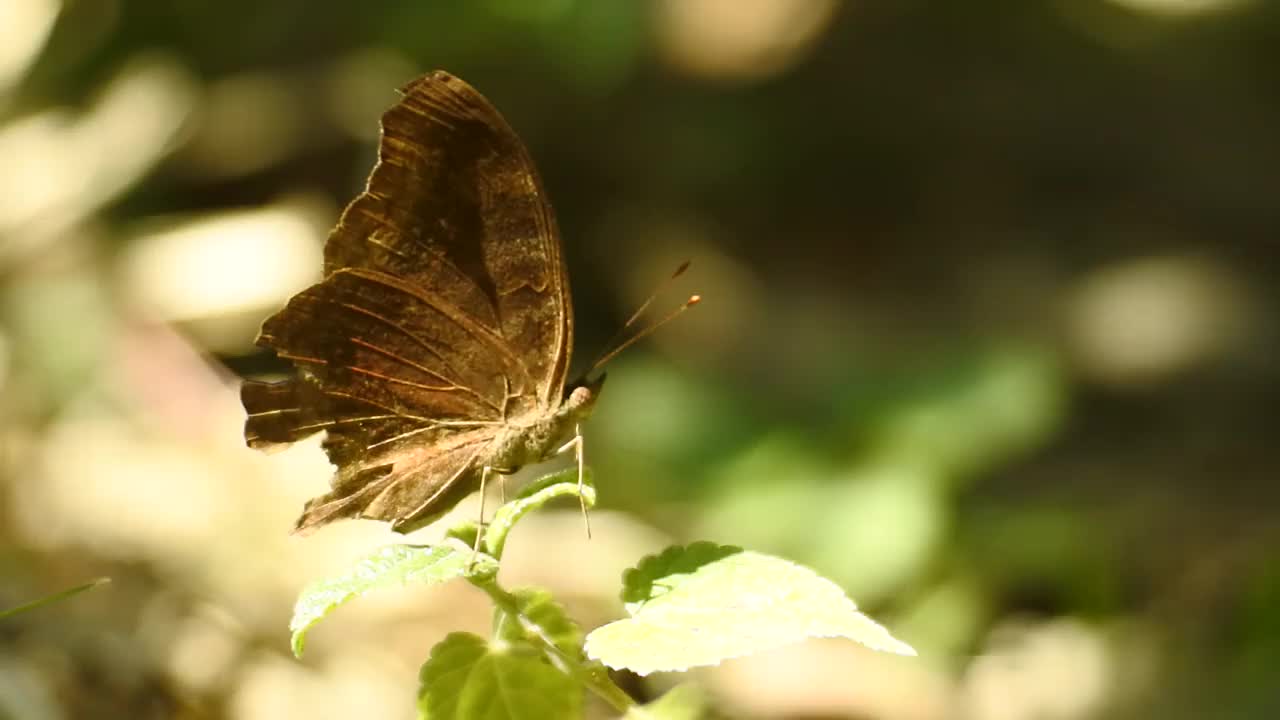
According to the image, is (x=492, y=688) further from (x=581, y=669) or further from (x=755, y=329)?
(x=755, y=329)

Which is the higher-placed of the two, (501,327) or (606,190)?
(501,327)

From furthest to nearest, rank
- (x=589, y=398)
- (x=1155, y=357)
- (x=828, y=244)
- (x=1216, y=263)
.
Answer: (x=828, y=244)
(x=1216, y=263)
(x=1155, y=357)
(x=589, y=398)

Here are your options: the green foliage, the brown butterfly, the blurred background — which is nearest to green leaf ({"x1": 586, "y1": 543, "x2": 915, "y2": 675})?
the green foliage

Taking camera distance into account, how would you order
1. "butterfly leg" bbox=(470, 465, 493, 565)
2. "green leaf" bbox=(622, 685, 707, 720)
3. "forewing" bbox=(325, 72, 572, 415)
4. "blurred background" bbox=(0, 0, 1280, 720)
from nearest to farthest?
"butterfly leg" bbox=(470, 465, 493, 565)
"green leaf" bbox=(622, 685, 707, 720)
"forewing" bbox=(325, 72, 572, 415)
"blurred background" bbox=(0, 0, 1280, 720)

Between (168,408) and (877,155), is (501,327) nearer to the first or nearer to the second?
(168,408)

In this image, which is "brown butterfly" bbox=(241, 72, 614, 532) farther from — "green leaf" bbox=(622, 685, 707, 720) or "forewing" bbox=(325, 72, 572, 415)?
"green leaf" bbox=(622, 685, 707, 720)

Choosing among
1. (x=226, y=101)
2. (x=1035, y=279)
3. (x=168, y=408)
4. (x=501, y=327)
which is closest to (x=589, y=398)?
(x=501, y=327)

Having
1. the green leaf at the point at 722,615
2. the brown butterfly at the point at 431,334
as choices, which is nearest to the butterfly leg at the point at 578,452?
the brown butterfly at the point at 431,334
